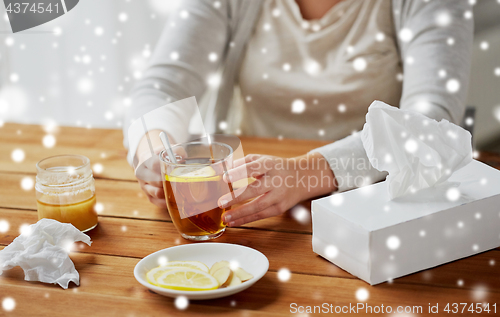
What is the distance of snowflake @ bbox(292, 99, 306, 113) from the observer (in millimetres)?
1246

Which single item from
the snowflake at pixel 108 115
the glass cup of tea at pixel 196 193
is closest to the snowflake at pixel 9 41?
the snowflake at pixel 108 115

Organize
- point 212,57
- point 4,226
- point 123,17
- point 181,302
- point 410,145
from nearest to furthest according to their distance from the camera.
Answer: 1. point 181,302
2. point 410,145
3. point 4,226
4. point 212,57
5. point 123,17

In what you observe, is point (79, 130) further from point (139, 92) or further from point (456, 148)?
point (456, 148)

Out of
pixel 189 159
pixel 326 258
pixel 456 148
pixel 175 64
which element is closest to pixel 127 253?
pixel 189 159

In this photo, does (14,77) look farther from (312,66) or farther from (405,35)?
(405,35)

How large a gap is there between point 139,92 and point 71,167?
0.39 metres

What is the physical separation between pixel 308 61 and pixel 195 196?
2.21 ft

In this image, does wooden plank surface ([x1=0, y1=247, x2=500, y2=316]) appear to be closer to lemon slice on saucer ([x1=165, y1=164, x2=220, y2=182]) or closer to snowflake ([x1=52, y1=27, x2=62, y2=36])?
lemon slice on saucer ([x1=165, y1=164, x2=220, y2=182])

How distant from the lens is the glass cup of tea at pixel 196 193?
680 mm

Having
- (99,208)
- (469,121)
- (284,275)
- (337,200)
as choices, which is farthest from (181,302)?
(469,121)

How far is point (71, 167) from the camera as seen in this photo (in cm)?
79

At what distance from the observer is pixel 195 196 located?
0.68m

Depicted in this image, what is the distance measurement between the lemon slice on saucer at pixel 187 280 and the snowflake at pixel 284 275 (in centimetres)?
9

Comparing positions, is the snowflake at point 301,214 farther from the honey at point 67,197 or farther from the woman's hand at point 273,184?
the honey at point 67,197
